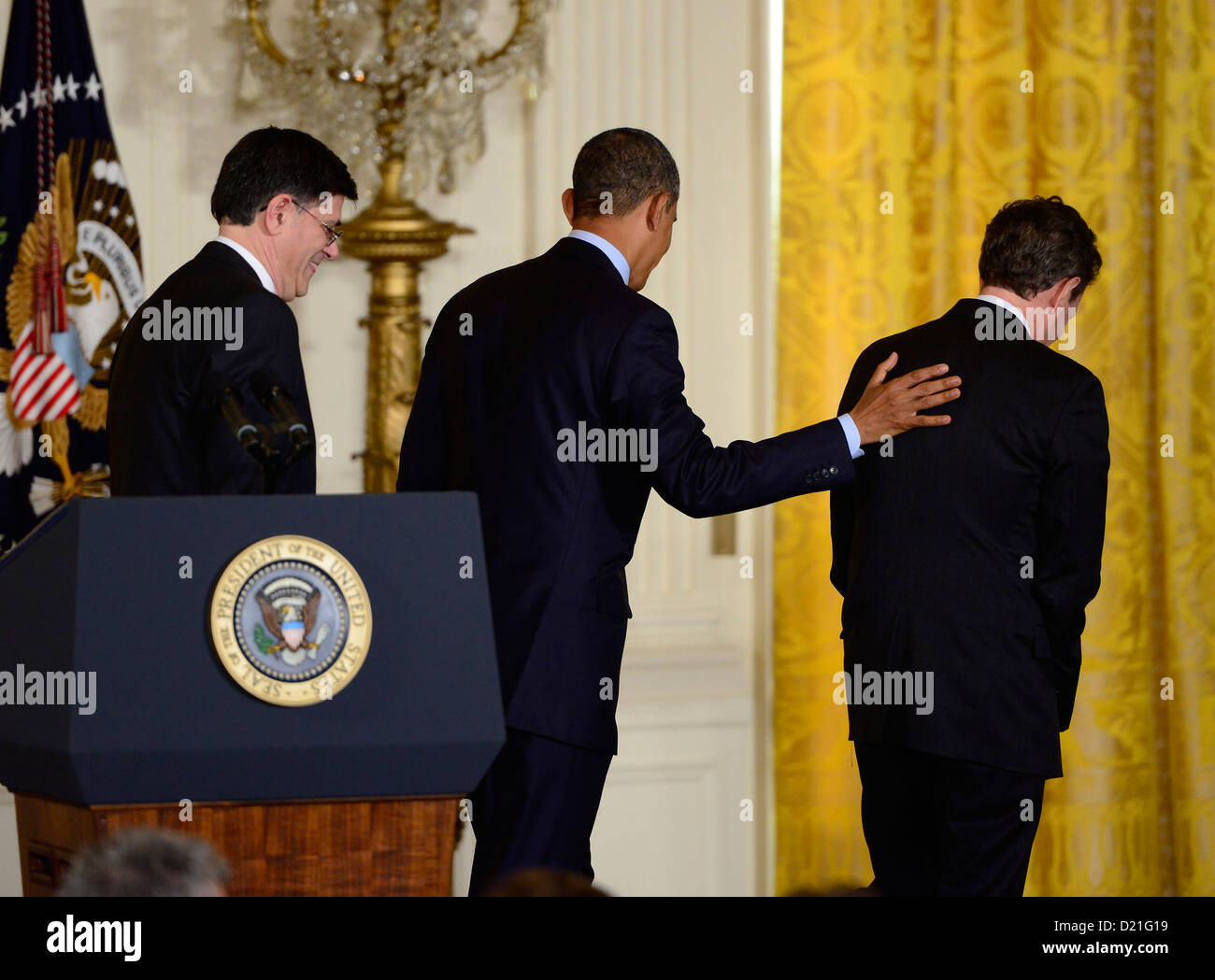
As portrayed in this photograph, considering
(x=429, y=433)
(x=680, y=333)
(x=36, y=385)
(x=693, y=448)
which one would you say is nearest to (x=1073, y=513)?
(x=693, y=448)

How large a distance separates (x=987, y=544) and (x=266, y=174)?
1347mm

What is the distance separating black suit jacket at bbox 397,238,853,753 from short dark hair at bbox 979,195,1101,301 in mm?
503

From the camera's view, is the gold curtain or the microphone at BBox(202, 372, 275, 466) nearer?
the microphone at BBox(202, 372, 275, 466)

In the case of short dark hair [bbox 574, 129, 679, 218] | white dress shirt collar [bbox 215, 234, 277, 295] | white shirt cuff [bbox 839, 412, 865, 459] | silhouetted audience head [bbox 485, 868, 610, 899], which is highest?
short dark hair [bbox 574, 129, 679, 218]

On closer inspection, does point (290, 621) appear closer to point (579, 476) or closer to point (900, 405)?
point (579, 476)

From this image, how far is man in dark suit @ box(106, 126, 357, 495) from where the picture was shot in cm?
217

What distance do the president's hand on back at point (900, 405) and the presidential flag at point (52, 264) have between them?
2.09 meters

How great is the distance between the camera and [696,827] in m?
4.31

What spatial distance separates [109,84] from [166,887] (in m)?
3.29

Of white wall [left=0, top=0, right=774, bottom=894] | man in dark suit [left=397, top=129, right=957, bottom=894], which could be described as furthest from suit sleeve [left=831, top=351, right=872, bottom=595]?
white wall [left=0, top=0, right=774, bottom=894]

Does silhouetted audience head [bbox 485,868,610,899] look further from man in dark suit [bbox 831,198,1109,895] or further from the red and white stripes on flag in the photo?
the red and white stripes on flag

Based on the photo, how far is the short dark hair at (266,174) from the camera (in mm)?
2350

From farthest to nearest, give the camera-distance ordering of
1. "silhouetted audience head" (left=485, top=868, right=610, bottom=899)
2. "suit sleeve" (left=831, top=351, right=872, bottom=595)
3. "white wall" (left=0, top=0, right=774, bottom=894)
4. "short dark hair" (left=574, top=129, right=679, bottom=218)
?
"white wall" (left=0, top=0, right=774, bottom=894), "suit sleeve" (left=831, top=351, right=872, bottom=595), "short dark hair" (left=574, top=129, right=679, bottom=218), "silhouetted audience head" (left=485, top=868, right=610, bottom=899)

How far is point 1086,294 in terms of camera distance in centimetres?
426
